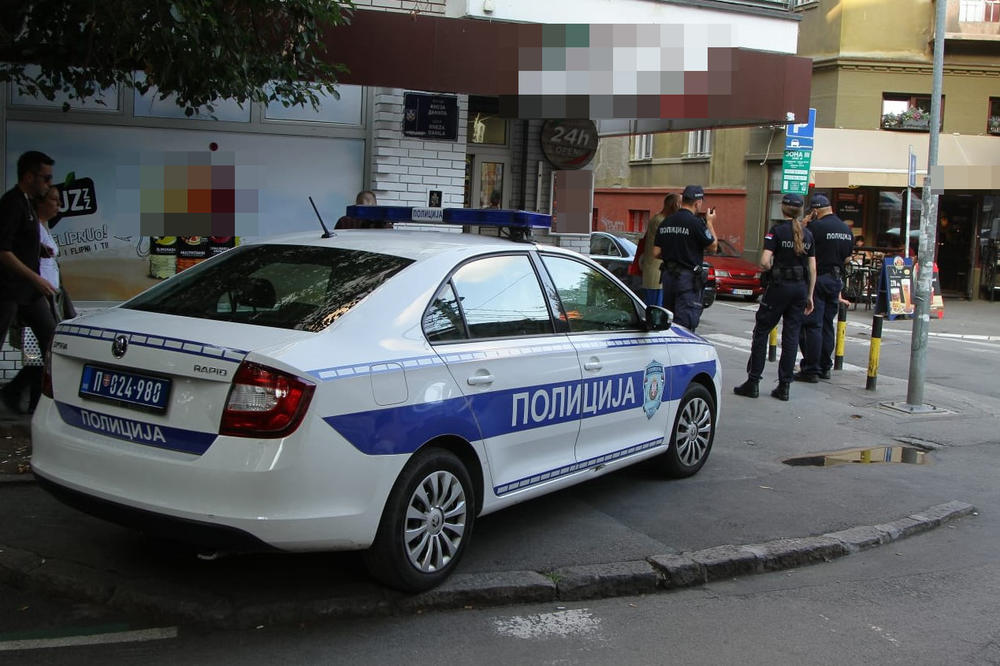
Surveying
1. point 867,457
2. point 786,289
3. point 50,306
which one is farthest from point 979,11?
point 50,306

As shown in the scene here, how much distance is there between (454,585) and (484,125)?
8.99m

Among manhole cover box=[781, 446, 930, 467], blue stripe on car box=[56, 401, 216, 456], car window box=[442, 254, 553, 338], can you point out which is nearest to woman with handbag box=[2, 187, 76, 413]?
blue stripe on car box=[56, 401, 216, 456]

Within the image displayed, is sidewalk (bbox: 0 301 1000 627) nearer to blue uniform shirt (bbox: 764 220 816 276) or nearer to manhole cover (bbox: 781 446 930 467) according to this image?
manhole cover (bbox: 781 446 930 467)

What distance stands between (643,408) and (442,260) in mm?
1918

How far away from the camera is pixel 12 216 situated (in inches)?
265

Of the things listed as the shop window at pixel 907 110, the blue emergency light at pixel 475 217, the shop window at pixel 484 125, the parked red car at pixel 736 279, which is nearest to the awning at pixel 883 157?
the shop window at pixel 907 110

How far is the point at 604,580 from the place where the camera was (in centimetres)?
492

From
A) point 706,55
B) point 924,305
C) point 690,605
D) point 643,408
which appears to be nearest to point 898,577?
point 690,605

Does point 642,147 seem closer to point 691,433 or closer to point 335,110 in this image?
point 335,110

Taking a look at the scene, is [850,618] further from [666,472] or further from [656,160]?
[656,160]

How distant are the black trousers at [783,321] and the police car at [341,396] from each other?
189 inches

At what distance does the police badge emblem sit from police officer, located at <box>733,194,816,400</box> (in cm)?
414

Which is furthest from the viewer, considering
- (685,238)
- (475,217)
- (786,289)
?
(786,289)

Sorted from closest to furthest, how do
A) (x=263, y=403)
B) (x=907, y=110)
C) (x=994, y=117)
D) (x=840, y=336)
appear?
(x=263, y=403) < (x=840, y=336) < (x=907, y=110) < (x=994, y=117)
